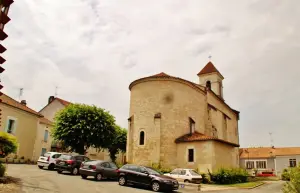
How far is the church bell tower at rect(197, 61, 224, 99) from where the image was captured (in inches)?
1785

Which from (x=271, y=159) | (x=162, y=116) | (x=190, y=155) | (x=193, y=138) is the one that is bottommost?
(x=190, y=155)

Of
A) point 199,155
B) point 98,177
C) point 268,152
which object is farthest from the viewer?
point 268,152

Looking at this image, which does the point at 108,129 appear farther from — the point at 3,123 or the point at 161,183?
the point at 161,183

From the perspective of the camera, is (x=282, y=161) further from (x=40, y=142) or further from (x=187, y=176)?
→ (x=40, y=142)

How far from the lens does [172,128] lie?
90.8 feet

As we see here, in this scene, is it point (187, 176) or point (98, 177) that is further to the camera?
point (187, 176)

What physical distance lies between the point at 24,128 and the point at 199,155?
21910mm

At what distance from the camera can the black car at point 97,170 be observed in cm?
1756

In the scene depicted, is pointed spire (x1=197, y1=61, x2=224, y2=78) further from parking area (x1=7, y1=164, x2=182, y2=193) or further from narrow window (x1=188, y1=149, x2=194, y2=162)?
parking area (x1=7, y1=164, x2=182, y2=193)

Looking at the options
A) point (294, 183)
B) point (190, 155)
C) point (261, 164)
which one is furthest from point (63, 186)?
point (261, 164)

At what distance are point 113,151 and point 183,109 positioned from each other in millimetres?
22236

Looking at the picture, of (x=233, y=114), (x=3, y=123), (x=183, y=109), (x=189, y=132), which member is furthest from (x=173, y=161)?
(x=233, y=114)

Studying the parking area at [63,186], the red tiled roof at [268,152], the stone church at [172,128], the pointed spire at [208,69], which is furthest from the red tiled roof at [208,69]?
the parking area at [63,186]

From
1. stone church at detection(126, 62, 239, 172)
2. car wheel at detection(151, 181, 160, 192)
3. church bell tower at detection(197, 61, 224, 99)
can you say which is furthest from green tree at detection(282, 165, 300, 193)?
church bell tower at detection(197, 61, 224, 99)
